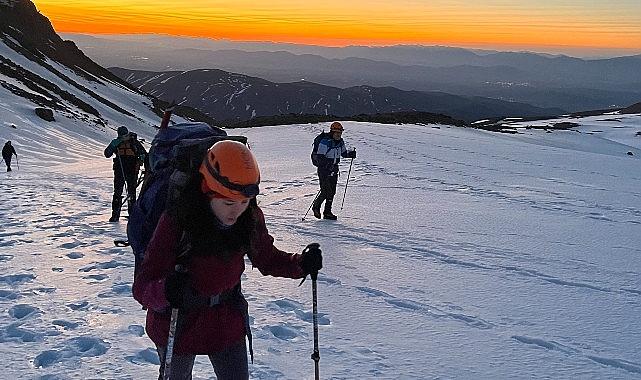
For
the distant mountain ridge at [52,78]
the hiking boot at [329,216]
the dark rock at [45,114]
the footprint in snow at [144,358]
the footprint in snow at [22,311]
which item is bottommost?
the footprint in snow at [144,358]

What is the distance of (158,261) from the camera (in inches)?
98.6

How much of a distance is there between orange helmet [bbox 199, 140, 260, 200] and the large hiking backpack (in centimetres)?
9

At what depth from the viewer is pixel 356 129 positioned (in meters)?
36.2

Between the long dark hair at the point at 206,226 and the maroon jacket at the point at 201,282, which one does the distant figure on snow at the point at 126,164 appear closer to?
the maroon jacket at the point at 201,282

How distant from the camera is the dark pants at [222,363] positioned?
9.37ft

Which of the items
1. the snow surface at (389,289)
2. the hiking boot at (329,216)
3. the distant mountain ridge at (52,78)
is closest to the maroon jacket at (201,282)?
the snow surface at (389,289)

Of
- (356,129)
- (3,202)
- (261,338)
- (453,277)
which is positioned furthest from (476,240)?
(356,129)

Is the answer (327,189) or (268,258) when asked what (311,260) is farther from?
(327,189)

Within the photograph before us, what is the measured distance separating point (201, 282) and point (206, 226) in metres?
0.31

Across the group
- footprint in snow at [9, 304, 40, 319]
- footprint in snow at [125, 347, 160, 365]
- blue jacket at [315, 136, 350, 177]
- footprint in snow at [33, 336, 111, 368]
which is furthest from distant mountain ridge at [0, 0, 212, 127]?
footprint in snow at [125, 347, 160, 365]

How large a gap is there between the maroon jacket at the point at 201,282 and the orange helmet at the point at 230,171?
0.26m

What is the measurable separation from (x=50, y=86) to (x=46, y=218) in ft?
177

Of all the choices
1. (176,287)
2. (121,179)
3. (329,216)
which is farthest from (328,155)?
(176,287)

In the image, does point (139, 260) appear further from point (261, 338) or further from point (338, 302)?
point (338, 302)
